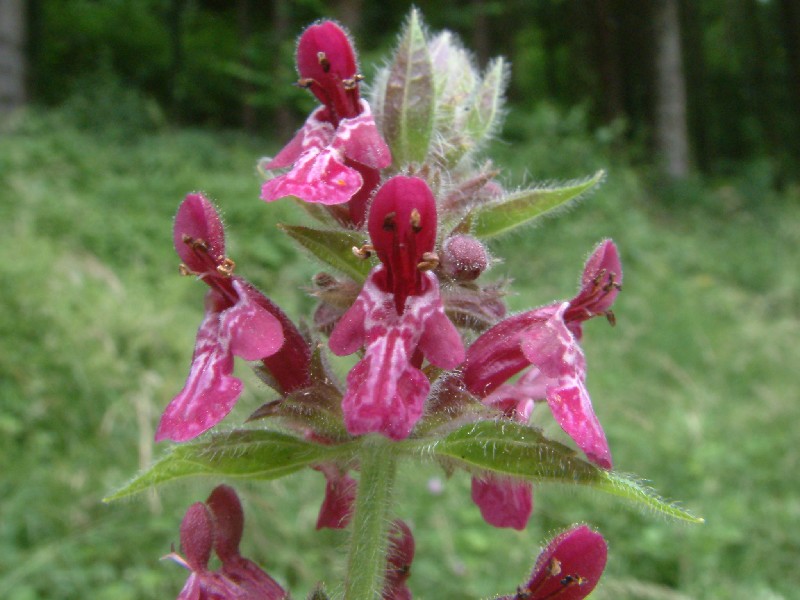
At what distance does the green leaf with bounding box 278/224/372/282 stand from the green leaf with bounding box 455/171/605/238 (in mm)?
Result: 221

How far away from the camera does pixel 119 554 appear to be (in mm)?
3352

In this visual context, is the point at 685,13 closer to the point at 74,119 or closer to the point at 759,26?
the point at 759,26

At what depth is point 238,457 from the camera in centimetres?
146

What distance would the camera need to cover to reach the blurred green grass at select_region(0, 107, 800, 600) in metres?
3.36

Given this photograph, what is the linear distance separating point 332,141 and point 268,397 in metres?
3.18

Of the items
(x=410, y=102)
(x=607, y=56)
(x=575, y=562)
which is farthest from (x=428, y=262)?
(x=607, y=56)

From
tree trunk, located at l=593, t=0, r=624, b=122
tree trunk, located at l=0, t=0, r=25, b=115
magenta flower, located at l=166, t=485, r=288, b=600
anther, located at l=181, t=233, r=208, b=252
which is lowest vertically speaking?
magenta flower, located at l=166, t=485, r=288, b=600

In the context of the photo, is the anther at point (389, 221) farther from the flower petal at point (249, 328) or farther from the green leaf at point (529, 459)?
the green leaf at point (529, 459)

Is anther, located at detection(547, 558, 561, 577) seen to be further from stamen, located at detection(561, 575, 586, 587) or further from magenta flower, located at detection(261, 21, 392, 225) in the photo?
magenta flower, located at detection(261, 21, 392, 225)

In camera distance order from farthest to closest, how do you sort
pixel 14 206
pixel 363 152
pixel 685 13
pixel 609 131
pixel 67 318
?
pixel 685 13, pixel 609 131, pixel 14 206, pixel 67 318, pixel 363 152

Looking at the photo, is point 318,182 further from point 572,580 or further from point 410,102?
point 572,580

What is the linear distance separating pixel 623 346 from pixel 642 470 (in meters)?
2.49

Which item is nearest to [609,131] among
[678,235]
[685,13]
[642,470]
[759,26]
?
[678,235]

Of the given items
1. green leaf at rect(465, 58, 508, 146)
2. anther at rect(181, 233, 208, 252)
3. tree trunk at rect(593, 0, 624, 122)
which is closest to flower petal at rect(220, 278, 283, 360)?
anther at rect(181, 233, 208, 252)
